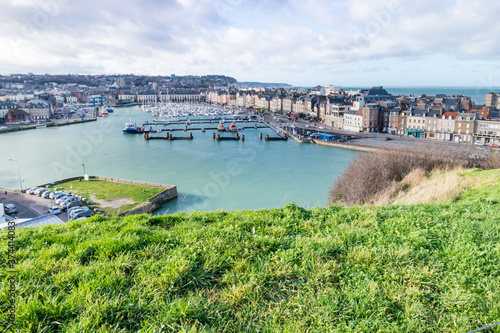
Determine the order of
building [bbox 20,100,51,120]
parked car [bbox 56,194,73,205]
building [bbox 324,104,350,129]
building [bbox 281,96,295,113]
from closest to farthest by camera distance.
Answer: parked car [bbox 56,194,73,205], building [bbox 324,104,350,129], building [bbox 20,100,51,120], building [bbox 281,96,295,113]

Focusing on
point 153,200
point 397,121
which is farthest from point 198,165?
point 397,121

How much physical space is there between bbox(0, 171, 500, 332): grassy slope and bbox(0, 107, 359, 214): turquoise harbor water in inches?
283

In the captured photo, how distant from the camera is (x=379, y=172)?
11875mm

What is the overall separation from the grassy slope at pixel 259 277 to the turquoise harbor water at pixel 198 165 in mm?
7176

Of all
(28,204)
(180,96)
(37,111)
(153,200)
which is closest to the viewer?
(28,204)

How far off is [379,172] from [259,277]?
1115 centimetres

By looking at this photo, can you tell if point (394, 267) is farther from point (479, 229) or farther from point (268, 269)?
point (479, 229)

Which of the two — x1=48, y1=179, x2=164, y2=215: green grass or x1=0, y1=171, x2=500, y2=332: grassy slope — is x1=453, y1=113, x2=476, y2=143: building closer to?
x1=48, y1=179, x2=164, y2=215: green grass

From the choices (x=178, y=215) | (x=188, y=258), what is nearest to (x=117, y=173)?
(x=178, y=215)

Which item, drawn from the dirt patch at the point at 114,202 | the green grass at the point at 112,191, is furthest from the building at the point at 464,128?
the dirt patch at the point at 114,202

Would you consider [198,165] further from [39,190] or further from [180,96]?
[180,96]

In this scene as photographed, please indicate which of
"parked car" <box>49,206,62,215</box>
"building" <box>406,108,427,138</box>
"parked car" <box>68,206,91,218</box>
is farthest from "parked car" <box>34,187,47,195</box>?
"building" <box>406,108,427,138</box>

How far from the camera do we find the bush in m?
10.6

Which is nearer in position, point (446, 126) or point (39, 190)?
point (39, 190)
